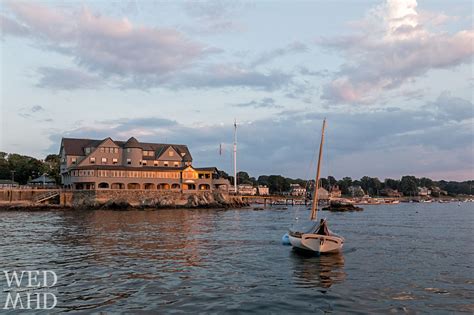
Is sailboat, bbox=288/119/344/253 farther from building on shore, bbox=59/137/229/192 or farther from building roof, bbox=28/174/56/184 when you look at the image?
building roof, bbox=28/174/56/184

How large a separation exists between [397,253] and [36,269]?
26524 mm

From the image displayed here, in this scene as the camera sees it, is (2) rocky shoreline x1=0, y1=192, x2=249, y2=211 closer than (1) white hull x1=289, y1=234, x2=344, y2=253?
No

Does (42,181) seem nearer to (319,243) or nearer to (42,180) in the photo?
(42,180)

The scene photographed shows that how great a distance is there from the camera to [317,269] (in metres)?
25.6

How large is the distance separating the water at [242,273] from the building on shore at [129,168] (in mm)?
55542

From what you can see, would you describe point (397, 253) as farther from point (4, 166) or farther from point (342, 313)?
point (4, 166)

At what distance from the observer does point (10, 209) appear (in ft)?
282

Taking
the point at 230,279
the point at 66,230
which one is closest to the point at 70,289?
the point at 230,279

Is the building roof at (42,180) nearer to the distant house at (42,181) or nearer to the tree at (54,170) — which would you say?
the distant house at (42,181)

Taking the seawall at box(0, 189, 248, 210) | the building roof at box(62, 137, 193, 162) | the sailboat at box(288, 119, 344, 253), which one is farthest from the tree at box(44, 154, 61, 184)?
the sailboat at box(288, 119, 344, 253)

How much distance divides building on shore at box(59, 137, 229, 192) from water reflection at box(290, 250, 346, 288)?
2881 inches

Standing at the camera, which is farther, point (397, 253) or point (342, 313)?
point (397, 253)

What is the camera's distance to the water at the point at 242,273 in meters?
17.8

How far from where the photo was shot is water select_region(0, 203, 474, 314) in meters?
17.8
